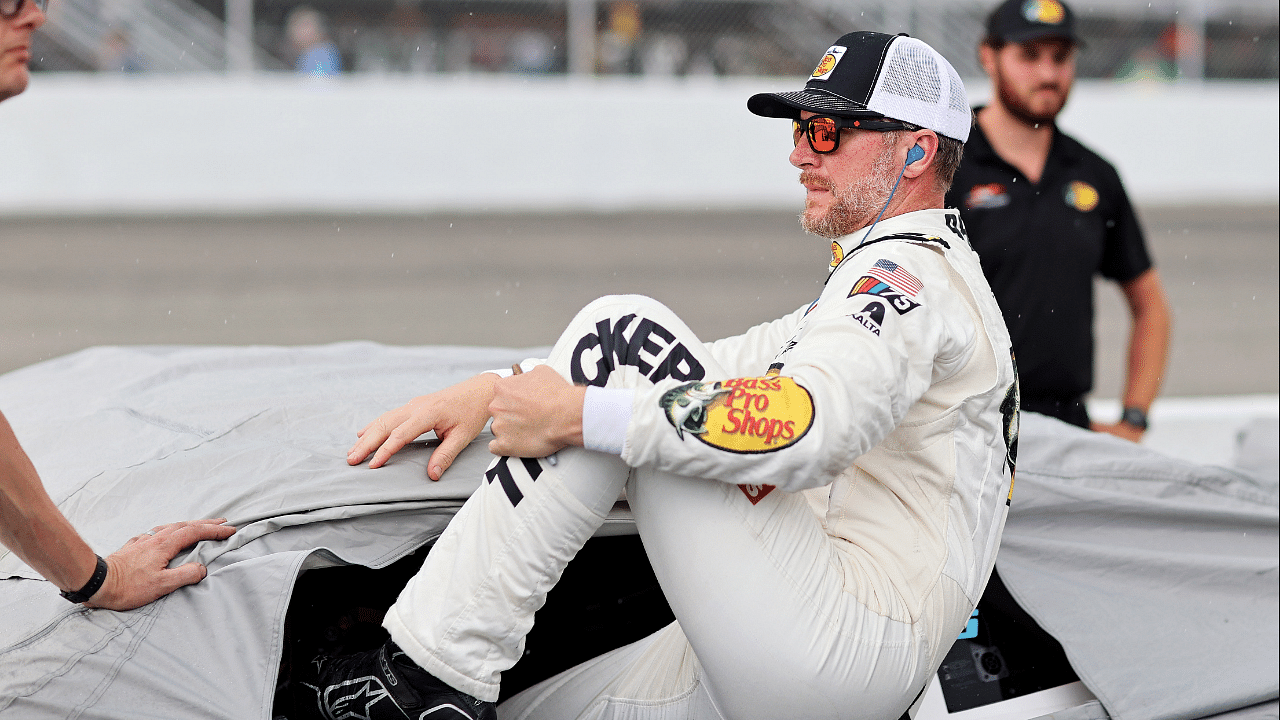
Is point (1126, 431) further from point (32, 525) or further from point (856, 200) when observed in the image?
point (32, 525)

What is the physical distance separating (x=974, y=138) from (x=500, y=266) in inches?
258

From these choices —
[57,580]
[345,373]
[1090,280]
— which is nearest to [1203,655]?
[1090,280]

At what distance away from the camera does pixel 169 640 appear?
1909 mm

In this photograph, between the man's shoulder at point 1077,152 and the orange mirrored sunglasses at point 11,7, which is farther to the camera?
the man's shoulder at point 1077,152

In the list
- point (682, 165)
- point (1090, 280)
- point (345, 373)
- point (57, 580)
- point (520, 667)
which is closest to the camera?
point (57, 580)

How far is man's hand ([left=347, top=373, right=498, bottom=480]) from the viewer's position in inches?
86.3

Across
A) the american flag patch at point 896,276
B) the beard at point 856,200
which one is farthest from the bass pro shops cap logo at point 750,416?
the beard at point 856,200

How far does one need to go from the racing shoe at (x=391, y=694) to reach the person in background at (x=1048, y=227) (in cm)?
234

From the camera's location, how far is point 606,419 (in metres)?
1.73

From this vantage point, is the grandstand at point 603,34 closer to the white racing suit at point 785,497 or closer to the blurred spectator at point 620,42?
the blurred spectator at point 620,42

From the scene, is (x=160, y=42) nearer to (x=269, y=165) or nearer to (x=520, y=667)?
(x=269, y=165)

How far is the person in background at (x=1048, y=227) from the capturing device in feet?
11.8

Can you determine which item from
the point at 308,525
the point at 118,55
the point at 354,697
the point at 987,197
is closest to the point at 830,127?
the point at 308,525

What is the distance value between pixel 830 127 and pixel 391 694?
127 centimetres
